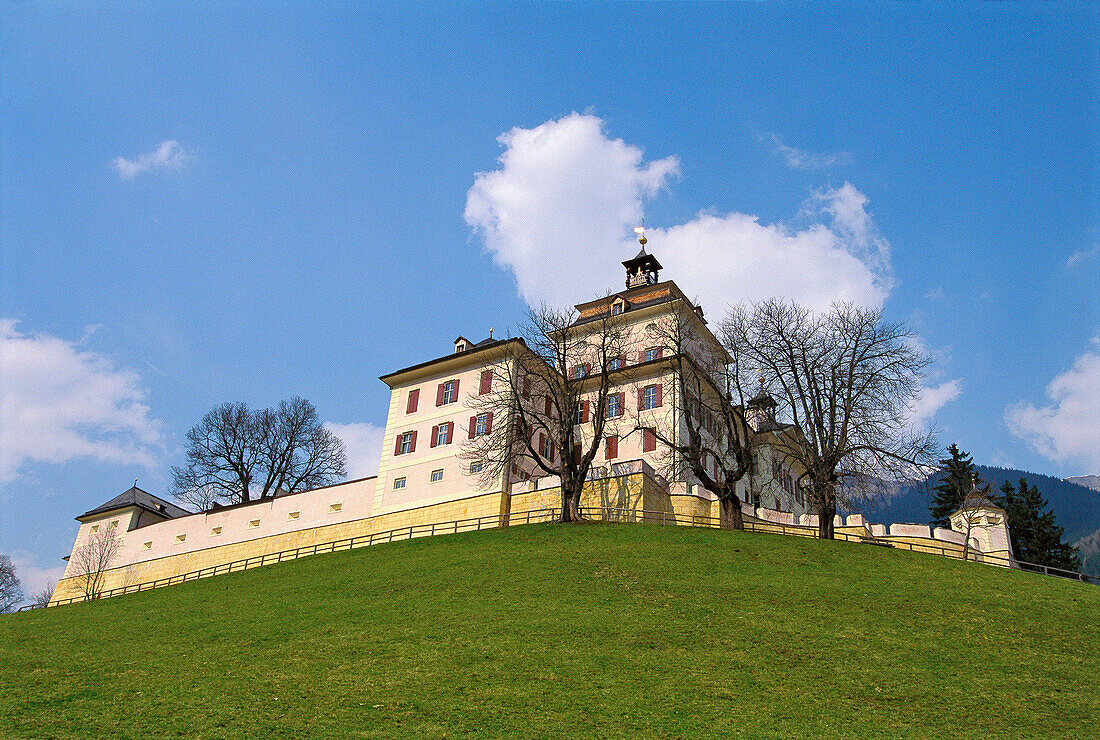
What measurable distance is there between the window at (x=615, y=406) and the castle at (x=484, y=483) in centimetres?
8

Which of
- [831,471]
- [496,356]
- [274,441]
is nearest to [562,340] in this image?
[496,356]

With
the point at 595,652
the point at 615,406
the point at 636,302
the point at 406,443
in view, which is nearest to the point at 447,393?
the point at 406,443

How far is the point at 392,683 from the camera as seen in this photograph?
54.5ft

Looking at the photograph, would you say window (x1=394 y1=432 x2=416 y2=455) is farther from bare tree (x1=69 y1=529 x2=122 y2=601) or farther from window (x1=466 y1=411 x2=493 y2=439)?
bare tree (x1=69 y1=529 x2=122 y2=601)

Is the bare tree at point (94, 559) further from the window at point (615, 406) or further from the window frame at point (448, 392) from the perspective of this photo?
the window at point (615, 406)

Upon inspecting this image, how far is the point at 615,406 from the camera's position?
45875mm

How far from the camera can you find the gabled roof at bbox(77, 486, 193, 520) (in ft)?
183

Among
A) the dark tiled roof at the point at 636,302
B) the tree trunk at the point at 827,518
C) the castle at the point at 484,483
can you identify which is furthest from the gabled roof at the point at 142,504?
the tree trunk at the point at 827,518

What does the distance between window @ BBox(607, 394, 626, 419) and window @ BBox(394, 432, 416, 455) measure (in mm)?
11725

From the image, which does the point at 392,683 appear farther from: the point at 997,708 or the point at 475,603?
the point at 997,708

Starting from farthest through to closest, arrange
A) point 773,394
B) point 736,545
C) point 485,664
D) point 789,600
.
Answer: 1. point 773,394
2. point 736,545
3. point 789,600
4. point 485,664

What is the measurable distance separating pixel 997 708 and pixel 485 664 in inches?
418

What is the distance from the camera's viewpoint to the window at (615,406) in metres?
45.5

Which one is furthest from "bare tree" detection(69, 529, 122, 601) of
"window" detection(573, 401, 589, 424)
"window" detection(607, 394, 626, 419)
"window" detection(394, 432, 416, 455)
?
"window" detection(607, 394, 626, 419)
